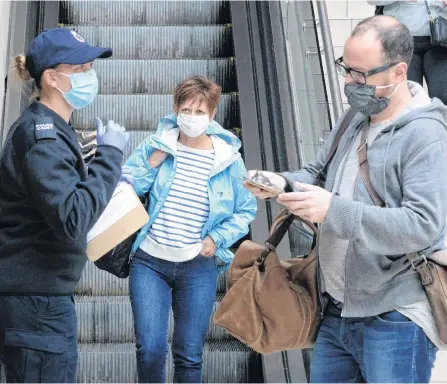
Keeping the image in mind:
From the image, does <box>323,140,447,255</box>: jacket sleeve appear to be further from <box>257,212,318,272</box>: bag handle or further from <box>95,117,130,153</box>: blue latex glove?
<box>95,117,130,153</box>: blue latex glove

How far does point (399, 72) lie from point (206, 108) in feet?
4.79

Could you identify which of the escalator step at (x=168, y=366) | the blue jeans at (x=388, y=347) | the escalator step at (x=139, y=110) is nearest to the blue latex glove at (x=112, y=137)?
the blue jeans at (x=388, y=347)

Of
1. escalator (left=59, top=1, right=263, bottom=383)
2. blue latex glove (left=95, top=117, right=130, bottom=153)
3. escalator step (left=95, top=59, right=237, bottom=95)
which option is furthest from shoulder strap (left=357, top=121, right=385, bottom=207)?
escalator step (left=95, top=59, right=237, bottom=95)

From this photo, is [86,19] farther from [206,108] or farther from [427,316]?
[427,316]

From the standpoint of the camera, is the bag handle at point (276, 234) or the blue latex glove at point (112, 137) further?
the bag handle at point (276, 234)

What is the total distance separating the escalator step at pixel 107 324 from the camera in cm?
547

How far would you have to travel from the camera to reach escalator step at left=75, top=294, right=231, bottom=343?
18.0 ft

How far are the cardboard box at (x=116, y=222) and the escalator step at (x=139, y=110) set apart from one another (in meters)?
3.42

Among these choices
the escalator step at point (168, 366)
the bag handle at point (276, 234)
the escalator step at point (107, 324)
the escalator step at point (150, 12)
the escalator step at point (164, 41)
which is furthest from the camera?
the escalator step at point (150, 12)

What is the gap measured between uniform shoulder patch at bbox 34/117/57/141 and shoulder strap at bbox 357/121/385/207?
998mm

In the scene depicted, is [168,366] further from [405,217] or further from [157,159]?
[405,217]

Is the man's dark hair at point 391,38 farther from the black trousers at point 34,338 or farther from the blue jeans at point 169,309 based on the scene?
the blue jeans at point 169,309

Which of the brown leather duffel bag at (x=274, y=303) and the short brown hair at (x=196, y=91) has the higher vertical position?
the short brown hair at (x=196, y=91)

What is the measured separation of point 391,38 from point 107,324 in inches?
115
